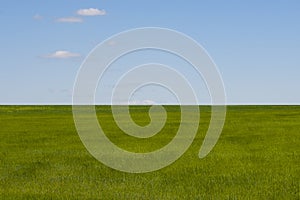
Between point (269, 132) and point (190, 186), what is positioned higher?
point (269, 132)

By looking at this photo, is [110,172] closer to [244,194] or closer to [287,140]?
[244,194]

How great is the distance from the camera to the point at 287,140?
98.8 ft

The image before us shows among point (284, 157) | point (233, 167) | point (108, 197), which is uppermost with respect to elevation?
point (284, 157)

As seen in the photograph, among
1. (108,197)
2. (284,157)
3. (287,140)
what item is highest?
(287,140)

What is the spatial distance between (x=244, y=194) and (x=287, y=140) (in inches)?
636

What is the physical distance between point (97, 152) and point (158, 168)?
18.3 ft

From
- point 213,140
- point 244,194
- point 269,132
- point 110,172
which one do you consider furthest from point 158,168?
point 269,132

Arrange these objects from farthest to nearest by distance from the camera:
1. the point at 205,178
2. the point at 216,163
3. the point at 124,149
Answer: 1. the point at 124,149
2. the point at 216,163
3. the point at 205,178

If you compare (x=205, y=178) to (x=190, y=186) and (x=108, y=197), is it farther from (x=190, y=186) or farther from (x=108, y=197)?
(x=108, y=197)

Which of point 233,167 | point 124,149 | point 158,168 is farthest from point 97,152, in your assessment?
point 233,167

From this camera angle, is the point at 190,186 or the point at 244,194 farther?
the point at 190,186

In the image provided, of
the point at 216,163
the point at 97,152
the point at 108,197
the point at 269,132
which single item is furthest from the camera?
the point at 269,132

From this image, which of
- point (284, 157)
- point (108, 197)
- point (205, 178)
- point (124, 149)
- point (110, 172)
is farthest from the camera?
point (124, 149)

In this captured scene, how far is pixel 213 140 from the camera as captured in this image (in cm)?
3131
